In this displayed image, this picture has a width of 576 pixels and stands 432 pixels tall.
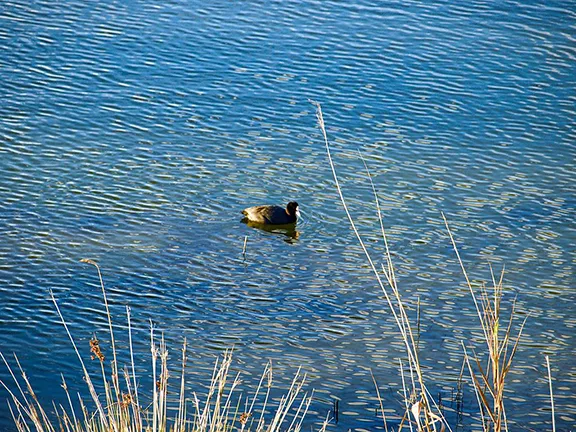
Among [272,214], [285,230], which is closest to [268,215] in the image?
[272,214]

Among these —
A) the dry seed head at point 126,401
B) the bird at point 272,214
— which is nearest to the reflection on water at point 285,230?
the bird at point 272,214

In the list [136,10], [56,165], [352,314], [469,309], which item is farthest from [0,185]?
[136,10]

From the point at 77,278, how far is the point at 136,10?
389 inches

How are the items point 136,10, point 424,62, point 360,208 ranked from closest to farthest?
point 360,208, point 424,62, point 136,10

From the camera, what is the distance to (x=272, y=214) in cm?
1220

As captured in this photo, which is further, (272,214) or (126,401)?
(272,214)

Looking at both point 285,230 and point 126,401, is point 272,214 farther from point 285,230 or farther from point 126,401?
point 126,401

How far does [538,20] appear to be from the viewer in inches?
758

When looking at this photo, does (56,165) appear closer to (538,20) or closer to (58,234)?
(58,234)

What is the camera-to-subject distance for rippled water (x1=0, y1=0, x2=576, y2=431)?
9.62 meters

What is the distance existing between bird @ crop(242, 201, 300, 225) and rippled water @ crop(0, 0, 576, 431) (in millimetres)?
183

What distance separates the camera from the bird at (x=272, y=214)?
12203 millimetres

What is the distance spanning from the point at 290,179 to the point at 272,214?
132cm

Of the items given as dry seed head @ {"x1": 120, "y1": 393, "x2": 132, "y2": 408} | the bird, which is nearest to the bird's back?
the bird
